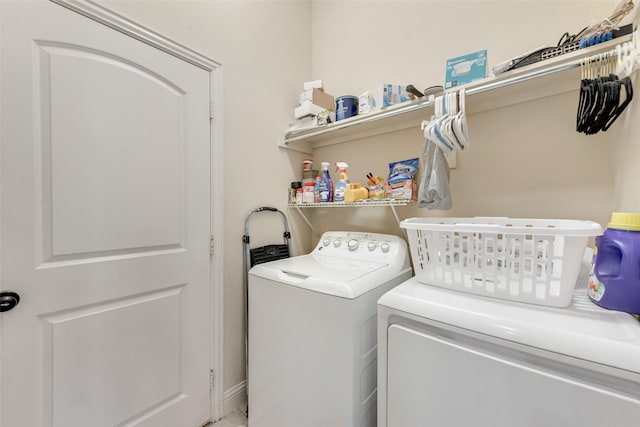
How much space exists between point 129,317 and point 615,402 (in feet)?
5.74

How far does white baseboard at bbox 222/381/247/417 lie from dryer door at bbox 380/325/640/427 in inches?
45.6

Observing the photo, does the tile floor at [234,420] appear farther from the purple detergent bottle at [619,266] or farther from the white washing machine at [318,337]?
the purple detergent bottle at [619,266]

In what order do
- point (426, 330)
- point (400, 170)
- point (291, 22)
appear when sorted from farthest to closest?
point (291, 22) → point (400, 170) → point (426, 330)

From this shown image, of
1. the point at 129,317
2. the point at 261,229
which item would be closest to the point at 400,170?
the point at 261,229

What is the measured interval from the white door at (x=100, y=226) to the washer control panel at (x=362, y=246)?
2.56 ft

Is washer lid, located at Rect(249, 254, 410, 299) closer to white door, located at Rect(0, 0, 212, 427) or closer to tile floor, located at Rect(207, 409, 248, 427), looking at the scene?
white door, located at Rect(0, 0, 212, 427)

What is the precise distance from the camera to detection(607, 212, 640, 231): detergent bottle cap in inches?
27.8

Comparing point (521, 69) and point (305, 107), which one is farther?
point (305, 107)

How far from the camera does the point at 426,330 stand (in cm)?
87

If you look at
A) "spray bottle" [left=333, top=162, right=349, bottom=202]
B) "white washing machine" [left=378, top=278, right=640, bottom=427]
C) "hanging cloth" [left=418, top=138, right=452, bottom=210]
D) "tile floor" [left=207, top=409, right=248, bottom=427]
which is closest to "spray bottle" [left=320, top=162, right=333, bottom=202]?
"spray bottle" [left=333, top=162, right=349, bottom=202]

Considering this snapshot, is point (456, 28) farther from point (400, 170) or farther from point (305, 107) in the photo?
point (305, 107)

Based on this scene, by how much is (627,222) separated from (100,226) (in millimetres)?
1913

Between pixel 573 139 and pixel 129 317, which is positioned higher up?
pixel 573 139

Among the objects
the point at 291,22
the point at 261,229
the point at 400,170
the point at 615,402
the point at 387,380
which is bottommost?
the point at 387,380
